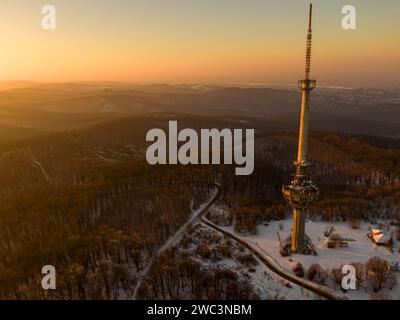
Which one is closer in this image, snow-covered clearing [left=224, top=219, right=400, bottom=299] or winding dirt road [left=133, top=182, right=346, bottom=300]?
winding dirt road [left=133, top=182, right=346, bottom=300]

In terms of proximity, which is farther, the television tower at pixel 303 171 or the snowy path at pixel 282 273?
the television tower at pixel 303 171

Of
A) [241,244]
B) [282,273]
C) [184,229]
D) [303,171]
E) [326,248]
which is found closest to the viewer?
[282,273]

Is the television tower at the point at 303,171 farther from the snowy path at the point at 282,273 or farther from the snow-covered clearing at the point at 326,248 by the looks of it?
the snowy path at the point at 282,273

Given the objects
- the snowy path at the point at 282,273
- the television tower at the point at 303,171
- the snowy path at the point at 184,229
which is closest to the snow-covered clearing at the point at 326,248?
the snowy path at the point at 282,273

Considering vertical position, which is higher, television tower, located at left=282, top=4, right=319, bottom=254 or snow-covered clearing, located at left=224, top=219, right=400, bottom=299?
television tower, located at left=282, top=4, right=319, bottom=254

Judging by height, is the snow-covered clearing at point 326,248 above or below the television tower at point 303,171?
below

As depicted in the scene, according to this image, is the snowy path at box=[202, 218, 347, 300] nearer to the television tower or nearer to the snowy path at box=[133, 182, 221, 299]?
the snowy path at box=[133, 182, 221, 299]

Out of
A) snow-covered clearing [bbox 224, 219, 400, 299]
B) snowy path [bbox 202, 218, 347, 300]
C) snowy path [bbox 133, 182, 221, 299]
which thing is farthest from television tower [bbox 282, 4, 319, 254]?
snowy path [bbox 133, 182, 221, 299]

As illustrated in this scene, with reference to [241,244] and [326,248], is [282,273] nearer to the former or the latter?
[241,244]

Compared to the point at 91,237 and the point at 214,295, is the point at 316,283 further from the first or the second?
the point at 91,237

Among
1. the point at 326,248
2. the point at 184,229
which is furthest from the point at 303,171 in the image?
the point at 184,229

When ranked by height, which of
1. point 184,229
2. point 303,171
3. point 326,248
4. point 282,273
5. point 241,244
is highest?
point 303,171
